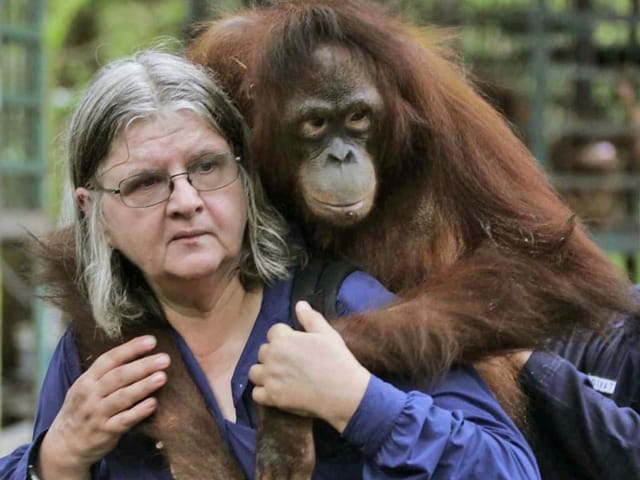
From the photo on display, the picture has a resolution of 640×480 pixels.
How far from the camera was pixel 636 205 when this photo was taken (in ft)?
20.6

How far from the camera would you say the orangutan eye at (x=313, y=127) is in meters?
2.39

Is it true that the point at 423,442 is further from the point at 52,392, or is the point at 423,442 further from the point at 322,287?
the point at 52,392

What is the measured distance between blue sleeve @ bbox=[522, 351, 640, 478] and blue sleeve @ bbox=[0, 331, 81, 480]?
0.82 metres

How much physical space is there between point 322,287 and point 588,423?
55 cm

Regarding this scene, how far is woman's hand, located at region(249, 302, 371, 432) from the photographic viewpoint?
1.75m

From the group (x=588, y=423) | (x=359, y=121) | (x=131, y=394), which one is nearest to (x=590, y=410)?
(x=588, y=423)

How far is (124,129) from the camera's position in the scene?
192 cm

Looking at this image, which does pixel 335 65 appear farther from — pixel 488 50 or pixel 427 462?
pixel 488 50

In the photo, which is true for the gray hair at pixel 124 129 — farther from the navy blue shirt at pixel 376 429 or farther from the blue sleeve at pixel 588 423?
the blue sleeve at pixel 588 423

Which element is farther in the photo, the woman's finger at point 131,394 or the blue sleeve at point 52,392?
the blue sleeve at point 52,392

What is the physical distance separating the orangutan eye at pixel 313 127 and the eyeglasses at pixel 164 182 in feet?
1.54

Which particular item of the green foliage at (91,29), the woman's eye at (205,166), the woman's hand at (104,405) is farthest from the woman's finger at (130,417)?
the green foliage at (91,29)

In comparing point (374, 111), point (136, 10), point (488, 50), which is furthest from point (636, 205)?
point (136, 10)

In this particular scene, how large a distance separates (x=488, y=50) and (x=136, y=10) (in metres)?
6.63
